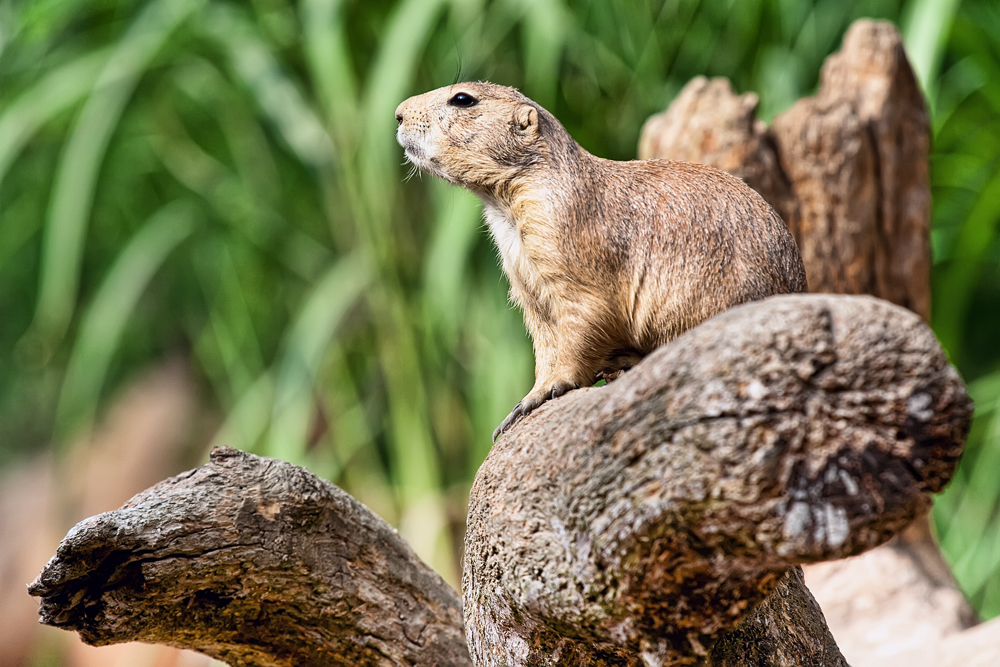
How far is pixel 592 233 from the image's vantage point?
51.8 inches

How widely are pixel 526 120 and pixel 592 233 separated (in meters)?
0.21

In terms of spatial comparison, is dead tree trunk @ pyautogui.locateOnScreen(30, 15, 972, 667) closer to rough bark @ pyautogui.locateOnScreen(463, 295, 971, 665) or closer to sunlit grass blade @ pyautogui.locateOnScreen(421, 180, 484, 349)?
rough bark @ pyautogui.locateOnScreen(463, 295, 971, 665)

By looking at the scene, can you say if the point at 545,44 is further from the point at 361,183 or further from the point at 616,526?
the point at 616,526

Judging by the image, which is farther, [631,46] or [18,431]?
[18,431]

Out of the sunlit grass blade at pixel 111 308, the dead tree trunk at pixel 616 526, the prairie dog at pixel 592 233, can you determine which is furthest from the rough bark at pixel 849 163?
the sunlit grass blade at pixel 111 308

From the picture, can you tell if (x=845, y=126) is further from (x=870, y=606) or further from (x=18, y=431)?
(x=18, y=431)

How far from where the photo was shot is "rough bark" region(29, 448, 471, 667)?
51.2 inches

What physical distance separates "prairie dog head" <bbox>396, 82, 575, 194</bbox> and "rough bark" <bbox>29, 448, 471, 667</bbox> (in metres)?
0.51

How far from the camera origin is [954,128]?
365 centimetres

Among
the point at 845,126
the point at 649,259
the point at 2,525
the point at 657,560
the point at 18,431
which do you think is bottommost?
the point at 657,560

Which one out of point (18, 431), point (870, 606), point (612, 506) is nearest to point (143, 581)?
point (612, 506)

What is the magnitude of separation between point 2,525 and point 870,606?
4.00 m

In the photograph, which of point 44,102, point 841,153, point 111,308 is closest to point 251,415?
point 111,308

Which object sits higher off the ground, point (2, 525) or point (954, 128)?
point (2, 525)
